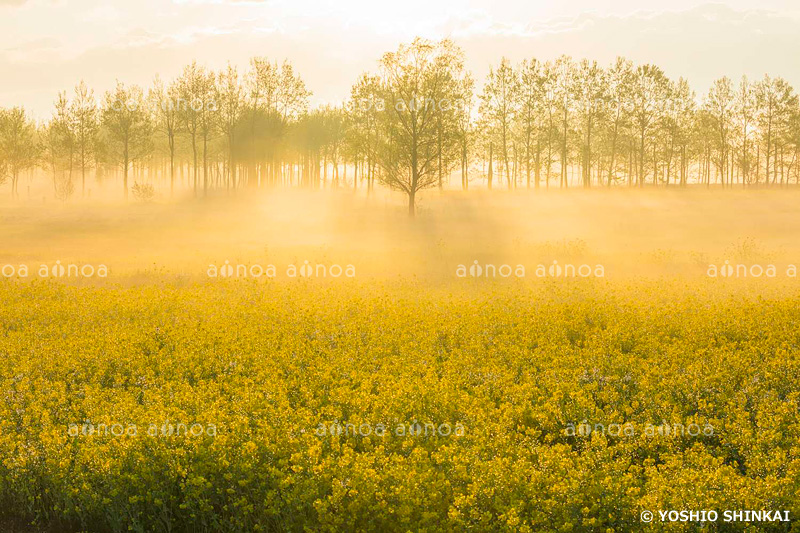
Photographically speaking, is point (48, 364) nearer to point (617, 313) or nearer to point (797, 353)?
point (617, 313)

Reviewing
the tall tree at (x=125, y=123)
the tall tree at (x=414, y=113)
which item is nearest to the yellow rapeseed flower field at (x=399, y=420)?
the tall tree at (x=414, y=113)

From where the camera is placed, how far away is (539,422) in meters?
9.28

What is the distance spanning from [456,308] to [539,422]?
9.03 m

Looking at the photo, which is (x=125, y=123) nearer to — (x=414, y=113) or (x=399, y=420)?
(x=414, y=113)

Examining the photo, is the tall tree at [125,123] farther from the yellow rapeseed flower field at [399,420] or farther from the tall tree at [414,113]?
the yellow rapeseed flower field at [399,420]

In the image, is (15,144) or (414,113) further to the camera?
(15,144)

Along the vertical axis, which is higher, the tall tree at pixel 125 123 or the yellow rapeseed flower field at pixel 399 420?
the tall tree at pixel 125 123

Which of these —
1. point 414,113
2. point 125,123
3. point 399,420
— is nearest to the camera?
point 399,420

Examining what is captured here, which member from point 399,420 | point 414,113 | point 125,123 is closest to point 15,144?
point 125,123

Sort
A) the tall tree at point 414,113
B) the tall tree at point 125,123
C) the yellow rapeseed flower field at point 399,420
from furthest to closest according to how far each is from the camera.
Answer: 1. the tall tree at point 125,123
2. the tall tree at point 414,113
3. the yellow rapeseed flower field at point 399,420

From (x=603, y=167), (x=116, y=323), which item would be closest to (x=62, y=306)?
(x=116, y=323)

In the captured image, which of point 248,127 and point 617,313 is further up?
point 248,127

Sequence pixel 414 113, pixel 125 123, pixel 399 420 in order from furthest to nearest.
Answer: pixel 125 123 → pixel 414 113 → pixel 399 420

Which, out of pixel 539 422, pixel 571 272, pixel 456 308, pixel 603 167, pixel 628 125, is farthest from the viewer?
pixel 603 167
